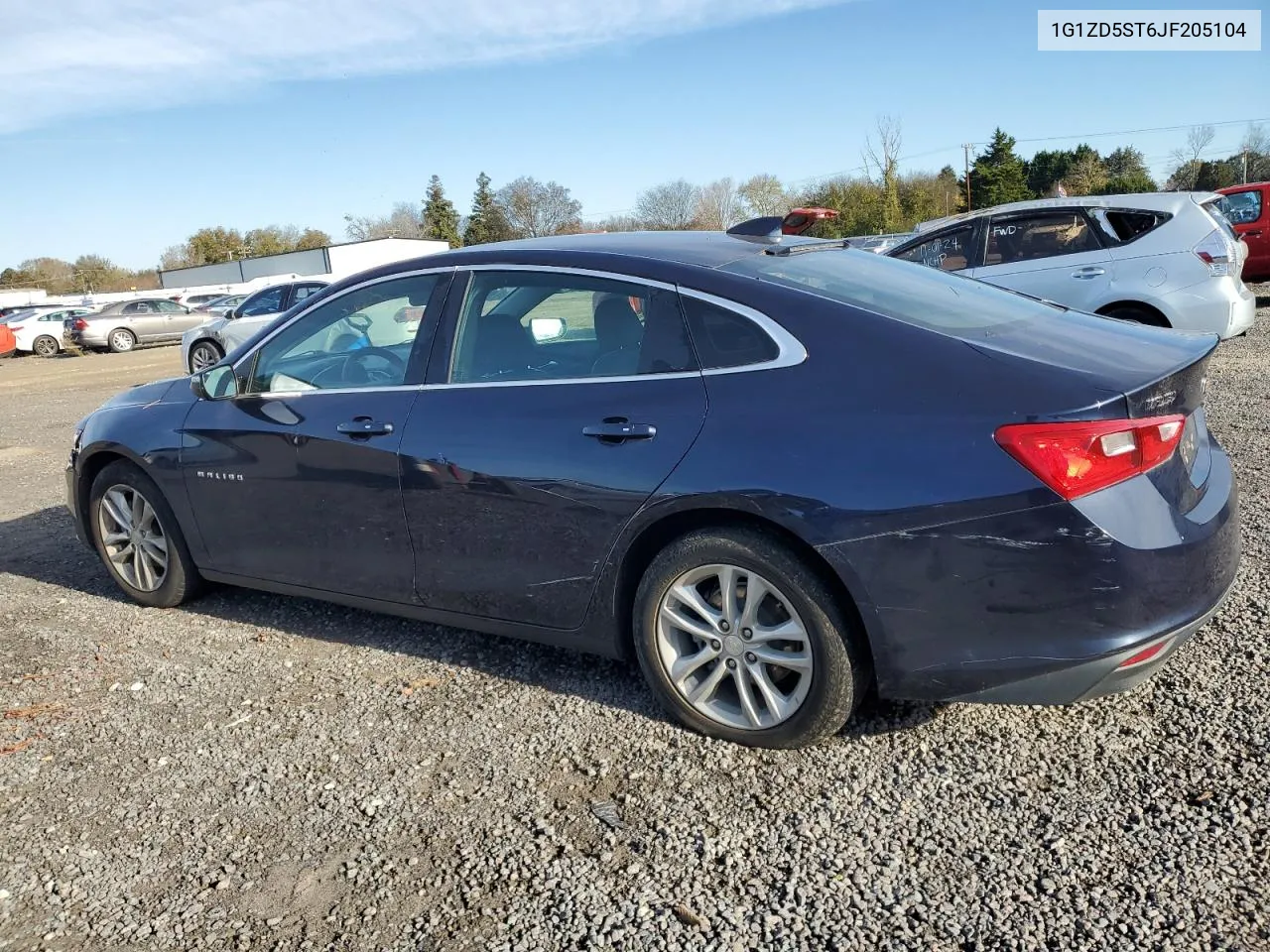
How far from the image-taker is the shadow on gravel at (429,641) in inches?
133

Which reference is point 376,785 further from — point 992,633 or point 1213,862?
point 1213,862

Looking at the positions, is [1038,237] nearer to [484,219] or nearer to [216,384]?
[216,384]

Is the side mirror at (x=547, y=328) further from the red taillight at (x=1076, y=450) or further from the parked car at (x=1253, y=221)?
the parked car at (x=1253, y=221)

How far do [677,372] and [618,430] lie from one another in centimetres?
27

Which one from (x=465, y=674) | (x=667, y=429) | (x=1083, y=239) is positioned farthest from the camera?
(x=1083, y=239)

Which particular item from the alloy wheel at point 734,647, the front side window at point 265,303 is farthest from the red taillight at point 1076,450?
the front side window at point 265,303

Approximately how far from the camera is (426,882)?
8.57ft

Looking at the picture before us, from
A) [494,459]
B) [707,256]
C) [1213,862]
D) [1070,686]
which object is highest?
[707,256]

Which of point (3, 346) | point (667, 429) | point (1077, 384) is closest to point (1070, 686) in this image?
point (1077, 384)

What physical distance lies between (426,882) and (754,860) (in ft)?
2.86

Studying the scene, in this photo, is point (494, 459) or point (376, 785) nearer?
point (376, 785)

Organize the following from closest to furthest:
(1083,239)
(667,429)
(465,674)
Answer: (667,429) → (465,674) → (1083,239)

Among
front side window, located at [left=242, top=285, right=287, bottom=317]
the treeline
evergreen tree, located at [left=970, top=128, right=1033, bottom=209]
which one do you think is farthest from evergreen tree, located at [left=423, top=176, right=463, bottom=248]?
front side window, located at [left=242, top=285, right=287, bottom=317]

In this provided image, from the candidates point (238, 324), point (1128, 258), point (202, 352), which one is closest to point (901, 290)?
point (1128, 258)
